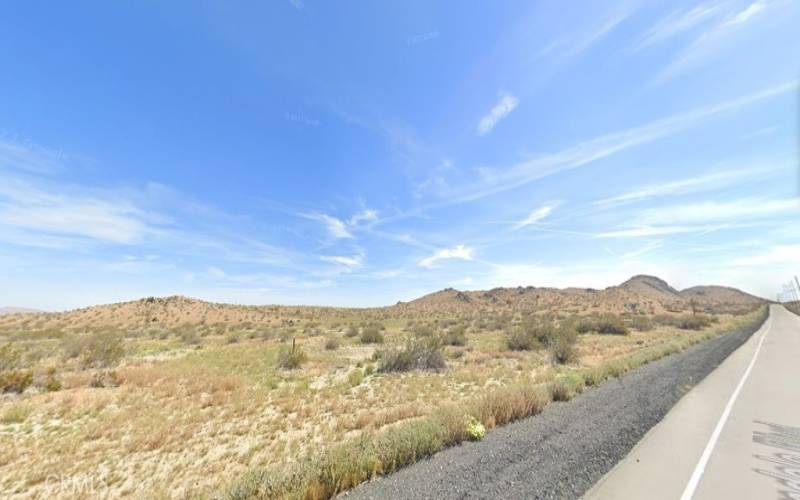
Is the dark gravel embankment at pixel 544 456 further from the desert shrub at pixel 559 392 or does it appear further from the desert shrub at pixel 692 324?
the desert shrub at pixel 692 324

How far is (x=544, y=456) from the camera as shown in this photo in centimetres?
590

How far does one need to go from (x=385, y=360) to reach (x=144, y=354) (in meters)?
17.8

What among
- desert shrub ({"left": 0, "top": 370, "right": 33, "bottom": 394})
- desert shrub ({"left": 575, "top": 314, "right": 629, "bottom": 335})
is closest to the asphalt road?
desert shrub ({"left": 0, "top": 370, "right": 33, "bottom": 394})

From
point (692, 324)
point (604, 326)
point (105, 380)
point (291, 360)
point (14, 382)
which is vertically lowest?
point (105, 380)

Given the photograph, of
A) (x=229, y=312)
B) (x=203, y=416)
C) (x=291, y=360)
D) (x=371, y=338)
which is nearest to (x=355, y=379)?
(x=291, y=360)

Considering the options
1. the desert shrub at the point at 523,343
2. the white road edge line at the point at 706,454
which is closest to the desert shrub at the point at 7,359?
the white road edge line at the point at 706,454

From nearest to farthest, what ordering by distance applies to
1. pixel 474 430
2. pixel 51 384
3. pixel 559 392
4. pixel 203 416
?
pixel 474 430, pixel 203 416, pixel 559 392, pixel 51 384

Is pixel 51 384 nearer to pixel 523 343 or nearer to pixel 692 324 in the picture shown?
pixel 523 343

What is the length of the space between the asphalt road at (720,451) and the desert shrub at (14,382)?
18.8 meters

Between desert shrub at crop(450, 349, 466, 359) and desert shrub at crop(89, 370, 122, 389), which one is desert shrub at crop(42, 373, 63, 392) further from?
desert shrub at crop(450, 349, 466, 359)

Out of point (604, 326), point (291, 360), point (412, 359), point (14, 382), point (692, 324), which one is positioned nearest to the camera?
point (14, 382)

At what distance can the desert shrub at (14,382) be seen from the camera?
12.3 meters

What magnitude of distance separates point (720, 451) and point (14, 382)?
21.4 metres

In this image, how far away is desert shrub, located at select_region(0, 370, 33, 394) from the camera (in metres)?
12.3
